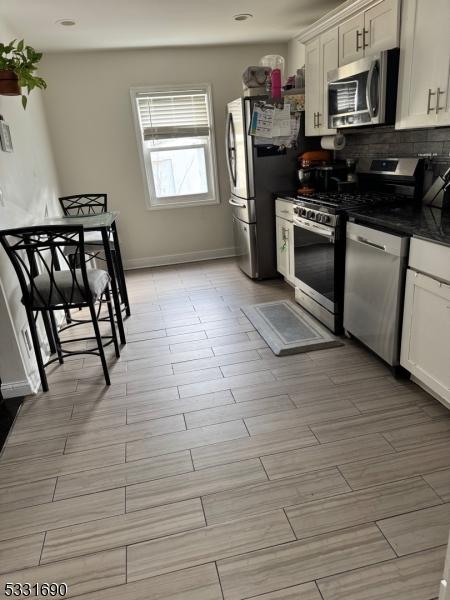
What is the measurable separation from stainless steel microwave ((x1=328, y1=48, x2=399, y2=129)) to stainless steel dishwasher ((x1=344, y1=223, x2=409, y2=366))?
2.36 ft

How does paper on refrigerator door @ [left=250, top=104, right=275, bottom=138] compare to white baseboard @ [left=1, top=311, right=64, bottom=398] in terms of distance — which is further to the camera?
paper on refrigerator door @ [left=250, top=104, right=275, bottom=138]

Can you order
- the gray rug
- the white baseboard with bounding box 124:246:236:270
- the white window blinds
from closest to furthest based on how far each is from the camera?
1. the gray rug
2. the white window blinds
3. the white baseboard with bounding box 124:246:236:270

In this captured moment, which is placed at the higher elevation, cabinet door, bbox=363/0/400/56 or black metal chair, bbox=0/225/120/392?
cabinet door, bbox=363/0/400/56

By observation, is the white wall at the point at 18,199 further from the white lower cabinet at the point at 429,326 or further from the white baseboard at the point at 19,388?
the white lower cabinet at the point at 429,326

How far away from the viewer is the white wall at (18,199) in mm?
2393

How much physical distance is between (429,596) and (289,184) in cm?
335

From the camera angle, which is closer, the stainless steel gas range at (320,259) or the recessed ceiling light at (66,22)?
the stainless steel gas range at (320,259)

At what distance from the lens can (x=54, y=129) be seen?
14.5 feet

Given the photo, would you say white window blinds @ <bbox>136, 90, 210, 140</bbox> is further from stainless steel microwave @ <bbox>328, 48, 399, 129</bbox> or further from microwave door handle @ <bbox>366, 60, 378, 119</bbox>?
microwave door handle @ <bbox>366, 60, 378, 119</bbox>

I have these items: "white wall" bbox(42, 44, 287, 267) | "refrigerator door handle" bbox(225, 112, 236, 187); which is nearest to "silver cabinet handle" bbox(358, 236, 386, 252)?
"refrigerator door handle" bbox(225, 112, 236, 187)

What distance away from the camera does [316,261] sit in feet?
10.0

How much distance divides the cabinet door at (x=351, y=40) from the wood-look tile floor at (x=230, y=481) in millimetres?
2001

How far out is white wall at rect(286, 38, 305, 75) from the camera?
4.25 m

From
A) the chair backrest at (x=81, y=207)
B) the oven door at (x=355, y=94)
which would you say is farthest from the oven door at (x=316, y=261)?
the chair backrest at (x=81, y=207)
